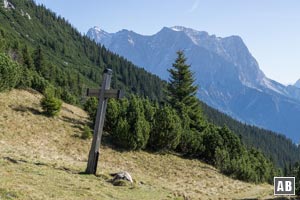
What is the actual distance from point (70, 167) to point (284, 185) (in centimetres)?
1079

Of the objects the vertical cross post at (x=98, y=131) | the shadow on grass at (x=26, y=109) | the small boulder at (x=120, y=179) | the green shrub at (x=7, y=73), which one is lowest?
the small boulder at (x=120, y=179)

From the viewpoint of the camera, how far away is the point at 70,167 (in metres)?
19.6

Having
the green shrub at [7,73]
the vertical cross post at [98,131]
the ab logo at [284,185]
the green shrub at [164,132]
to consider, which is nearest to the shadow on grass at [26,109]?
the green shrub at [7,73]

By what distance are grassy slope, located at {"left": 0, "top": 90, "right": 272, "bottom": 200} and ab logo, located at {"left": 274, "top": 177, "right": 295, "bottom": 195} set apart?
423 cm

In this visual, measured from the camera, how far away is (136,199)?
14844 millimetres

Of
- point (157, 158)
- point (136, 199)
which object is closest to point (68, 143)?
point (157, 158)

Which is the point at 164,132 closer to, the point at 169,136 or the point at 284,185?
the point at 169,136

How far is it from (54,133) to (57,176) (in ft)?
41.6

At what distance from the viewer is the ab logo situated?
14986 mm

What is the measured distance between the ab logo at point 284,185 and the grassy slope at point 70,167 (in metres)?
4.23

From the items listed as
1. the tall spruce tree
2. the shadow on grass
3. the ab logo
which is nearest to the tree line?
the shadow on grass

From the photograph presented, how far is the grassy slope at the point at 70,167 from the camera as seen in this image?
45.3 feet

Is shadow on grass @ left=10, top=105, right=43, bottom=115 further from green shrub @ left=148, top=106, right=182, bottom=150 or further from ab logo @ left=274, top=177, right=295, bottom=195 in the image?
ab logo @ left=274, top=177, right=295, bottom=195

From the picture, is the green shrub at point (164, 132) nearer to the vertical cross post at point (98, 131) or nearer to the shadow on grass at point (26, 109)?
the shadow on grass at point (26, 109)
